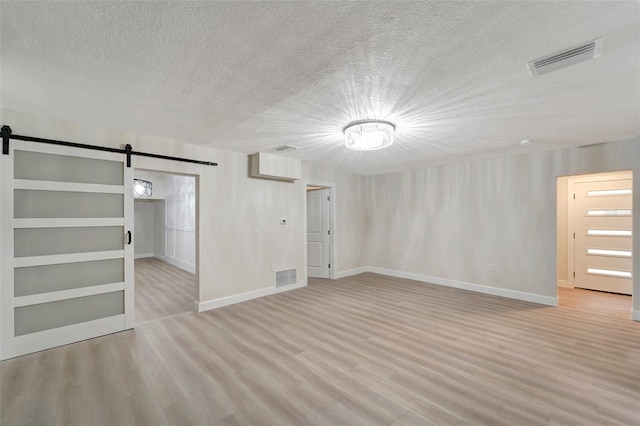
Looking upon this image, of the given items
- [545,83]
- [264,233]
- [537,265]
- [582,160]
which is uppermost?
[545,83]

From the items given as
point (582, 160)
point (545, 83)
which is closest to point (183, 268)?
point (545, 83)

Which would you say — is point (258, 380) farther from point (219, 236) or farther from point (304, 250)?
point (304, 250)

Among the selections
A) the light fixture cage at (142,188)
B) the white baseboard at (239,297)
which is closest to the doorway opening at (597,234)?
the white baseboard at (239,297)

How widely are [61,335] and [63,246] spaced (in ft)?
3.08

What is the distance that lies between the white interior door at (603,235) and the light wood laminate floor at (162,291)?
705cm

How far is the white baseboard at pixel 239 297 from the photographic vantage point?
4.00m

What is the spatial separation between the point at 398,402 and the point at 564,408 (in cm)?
115

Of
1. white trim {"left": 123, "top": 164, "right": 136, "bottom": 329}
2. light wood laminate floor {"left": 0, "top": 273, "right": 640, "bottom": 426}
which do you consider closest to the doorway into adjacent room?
light wood laminate floor {"left": 0, "top": 273, "right": 640, "bottom": 426}

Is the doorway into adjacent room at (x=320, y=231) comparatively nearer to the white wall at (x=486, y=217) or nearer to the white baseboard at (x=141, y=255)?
the white wall at (x=486, y=217)

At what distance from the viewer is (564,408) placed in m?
1.92

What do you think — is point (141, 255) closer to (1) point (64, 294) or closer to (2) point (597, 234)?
(1) point (64, 294)

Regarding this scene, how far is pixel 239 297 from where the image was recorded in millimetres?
4387

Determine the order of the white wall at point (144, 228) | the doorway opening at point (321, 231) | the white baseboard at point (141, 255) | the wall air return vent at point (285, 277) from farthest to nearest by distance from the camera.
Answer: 1. the white wall at point (144, 228)
2. the white baseboard at point (141, 255)
3. the doorway opening at point (321, 231)
4. the wall air return vent at point (285, 277)

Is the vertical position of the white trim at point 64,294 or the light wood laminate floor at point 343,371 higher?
the white trim at point 64,294
